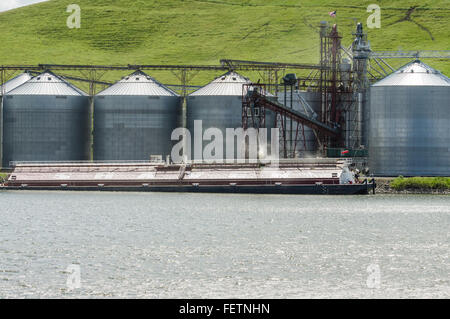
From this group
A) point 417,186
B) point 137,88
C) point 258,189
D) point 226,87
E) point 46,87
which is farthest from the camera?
point 46,87

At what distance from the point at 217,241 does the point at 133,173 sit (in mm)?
65081

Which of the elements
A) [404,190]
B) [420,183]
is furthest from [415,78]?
[404,190]

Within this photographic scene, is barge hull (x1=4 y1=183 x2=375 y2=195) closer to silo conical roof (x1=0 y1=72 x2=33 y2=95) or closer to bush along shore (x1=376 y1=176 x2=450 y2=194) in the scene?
bush along shore (x1=376 y1=176 x2=450 y2=194)

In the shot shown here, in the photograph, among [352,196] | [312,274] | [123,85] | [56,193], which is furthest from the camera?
[123,85]

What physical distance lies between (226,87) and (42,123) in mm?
28130

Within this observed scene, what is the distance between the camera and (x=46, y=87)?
139625 mm

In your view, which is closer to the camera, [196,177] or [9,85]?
[196,177]

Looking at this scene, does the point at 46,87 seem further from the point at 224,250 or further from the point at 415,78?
the point at 224,250

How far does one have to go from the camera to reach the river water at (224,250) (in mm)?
45219

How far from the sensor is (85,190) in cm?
12750

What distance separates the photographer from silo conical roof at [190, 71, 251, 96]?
137000 mm

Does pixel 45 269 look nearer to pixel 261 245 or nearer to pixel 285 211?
pixel 261 245

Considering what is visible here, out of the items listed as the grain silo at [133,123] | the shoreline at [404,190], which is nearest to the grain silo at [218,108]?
the grain silo at [133,123]
